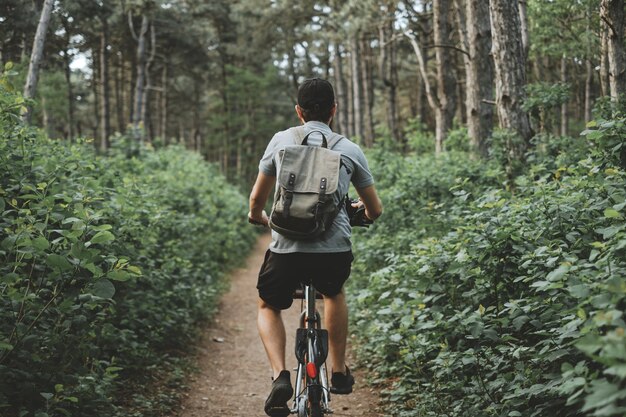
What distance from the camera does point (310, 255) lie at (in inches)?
138

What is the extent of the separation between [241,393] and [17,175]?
333 centimetres

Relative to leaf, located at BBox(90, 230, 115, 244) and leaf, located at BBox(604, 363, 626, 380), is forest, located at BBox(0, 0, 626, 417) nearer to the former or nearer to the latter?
leaf, located at BBox(604, 363, 626, 380)

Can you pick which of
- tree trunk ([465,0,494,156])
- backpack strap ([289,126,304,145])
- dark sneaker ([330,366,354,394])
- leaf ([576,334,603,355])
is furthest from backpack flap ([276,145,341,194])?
tree trunk ([465,0,494,156])

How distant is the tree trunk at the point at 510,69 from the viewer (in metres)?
8.20

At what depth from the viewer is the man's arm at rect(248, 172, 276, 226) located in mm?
3627

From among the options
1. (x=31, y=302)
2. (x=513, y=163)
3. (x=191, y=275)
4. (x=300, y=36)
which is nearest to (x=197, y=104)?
(x=300, y=36)

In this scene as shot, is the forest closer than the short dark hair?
Yes

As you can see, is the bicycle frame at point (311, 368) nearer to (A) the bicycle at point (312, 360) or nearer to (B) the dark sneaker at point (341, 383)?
(A) the bicycle at point (312, 360)

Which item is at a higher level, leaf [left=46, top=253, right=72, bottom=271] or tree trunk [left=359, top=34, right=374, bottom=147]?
tree trunk [left=359, top=34, right=374, bottom=147]

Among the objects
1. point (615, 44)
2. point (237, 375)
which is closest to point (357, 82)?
point (615, 44)

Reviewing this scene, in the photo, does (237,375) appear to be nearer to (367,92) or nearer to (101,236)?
(101,236)

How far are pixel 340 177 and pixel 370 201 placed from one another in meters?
0.35

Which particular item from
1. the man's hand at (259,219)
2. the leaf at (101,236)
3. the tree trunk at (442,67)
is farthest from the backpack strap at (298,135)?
the tree trunk at (442,67)

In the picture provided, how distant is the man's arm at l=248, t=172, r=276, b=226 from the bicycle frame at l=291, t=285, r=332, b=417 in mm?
586
